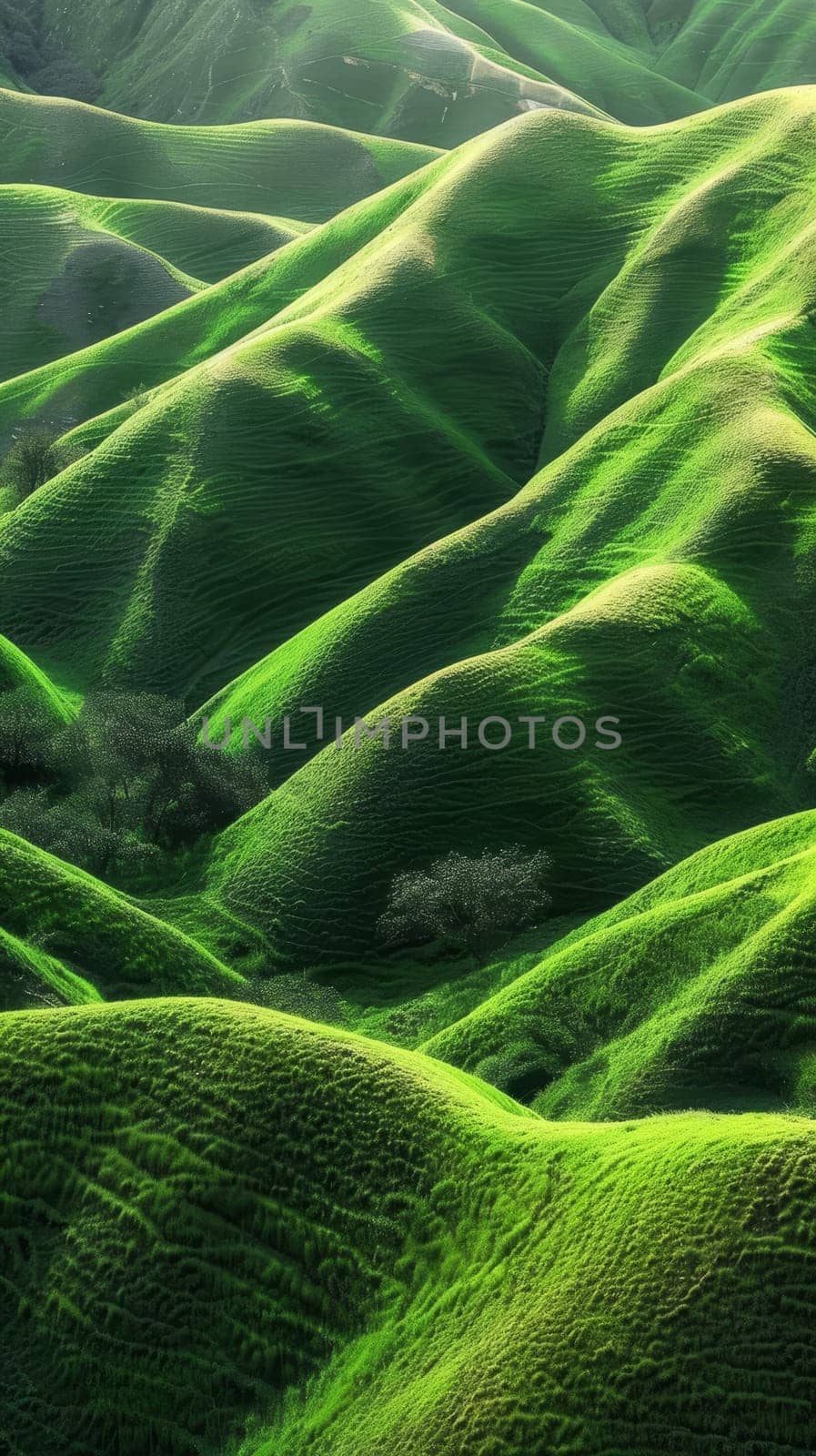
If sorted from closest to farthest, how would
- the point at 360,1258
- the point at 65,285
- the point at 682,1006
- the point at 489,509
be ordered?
the point at 360,1258 → the point at 682,1006 → the point at 489,509 → the point at 65,285

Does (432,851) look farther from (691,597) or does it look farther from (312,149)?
(312,149)

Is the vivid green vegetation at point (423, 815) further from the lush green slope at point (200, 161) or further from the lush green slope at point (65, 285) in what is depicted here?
the lush green slope at point (200, 161)

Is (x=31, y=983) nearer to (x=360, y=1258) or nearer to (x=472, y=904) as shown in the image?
(x=360, y=1258)

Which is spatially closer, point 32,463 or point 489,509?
point 489,509

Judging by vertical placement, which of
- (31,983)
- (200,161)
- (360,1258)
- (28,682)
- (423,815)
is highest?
(200,161)

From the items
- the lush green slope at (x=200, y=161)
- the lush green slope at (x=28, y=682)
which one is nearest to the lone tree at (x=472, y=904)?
the lush green slope at (x=28, y=682)

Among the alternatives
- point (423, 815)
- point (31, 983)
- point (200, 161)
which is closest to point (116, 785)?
point (423, 815)

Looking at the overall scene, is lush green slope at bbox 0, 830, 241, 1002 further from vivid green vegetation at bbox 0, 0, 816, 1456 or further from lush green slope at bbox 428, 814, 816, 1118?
lush green slope at bbox 428, 814, 816, 1118
